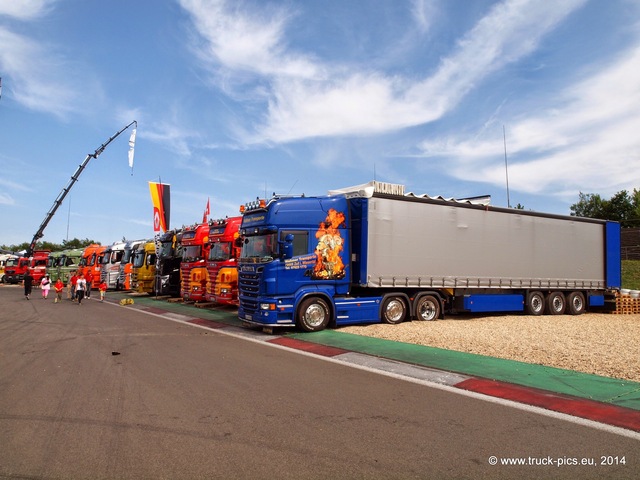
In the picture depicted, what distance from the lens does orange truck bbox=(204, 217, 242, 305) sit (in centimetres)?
1753

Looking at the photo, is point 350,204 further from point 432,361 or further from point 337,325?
point 432,361

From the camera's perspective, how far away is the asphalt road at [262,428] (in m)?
3.97

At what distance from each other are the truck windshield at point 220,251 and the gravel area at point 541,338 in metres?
6.94

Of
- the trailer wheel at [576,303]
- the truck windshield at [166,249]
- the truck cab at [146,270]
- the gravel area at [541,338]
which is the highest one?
the truck windshield at [166,249]

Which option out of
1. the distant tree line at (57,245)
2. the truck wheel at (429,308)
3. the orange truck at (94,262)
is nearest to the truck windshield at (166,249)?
the orange truck at (94,262)

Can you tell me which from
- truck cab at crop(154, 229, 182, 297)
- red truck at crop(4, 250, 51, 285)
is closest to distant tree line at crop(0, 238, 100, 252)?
red truck at crop(4, 250, 51, 285)

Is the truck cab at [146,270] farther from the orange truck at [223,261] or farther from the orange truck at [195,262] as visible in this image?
the orange truck at [223,261]

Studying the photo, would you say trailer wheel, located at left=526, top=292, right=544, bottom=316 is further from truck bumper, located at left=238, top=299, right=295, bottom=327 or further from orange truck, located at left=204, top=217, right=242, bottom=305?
orange truck, located at left=204, top=217, right=242, bottom=305

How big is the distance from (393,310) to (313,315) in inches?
106

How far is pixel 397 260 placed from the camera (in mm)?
Answer: 13500

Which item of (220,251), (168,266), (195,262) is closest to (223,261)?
(220,251)

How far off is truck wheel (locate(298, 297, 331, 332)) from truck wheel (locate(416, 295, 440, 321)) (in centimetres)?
327

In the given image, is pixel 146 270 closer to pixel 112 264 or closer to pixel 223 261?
pixel 112 264

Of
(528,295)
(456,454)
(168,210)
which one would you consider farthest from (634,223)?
(456,454)
